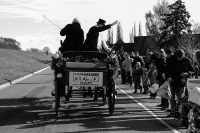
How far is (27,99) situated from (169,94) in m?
5.96

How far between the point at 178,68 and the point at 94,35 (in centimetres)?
272

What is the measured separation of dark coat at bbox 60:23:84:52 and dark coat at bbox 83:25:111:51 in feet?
0.73

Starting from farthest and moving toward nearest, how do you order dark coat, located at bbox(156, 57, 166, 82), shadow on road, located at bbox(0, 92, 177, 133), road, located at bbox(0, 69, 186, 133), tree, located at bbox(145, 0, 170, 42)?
tree, located at bbox(145, 0, 170, 42)
dark coat, located at bbox(156, 57, 166, 82)
shadow on road, located at bbox(0, 92, 177, 133)
road, located at bbox(0, 69, 186, 133)

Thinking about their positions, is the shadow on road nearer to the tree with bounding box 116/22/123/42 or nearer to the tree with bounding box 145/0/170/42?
the tree with bounding box 145/0/170/42

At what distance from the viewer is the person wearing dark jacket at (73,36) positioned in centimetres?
1104

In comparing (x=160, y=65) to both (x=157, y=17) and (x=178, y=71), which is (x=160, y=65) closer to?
(x=178, y=71)

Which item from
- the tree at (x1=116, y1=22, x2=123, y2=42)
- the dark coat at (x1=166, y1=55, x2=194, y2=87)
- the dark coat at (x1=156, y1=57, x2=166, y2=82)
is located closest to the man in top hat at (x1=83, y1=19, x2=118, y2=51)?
the dark coat at (x1=166, y1=55, x2=194, y2=87)

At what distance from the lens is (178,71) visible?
32.6ft

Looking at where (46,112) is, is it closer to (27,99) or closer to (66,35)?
(66,35)

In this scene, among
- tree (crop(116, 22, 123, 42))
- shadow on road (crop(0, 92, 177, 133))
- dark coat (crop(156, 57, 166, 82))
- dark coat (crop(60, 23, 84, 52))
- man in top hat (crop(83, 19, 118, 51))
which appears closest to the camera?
shadow on road (crop(0, 92, 177, 133))

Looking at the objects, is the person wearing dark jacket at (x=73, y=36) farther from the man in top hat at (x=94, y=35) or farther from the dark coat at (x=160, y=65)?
the dark coat at (x=160, y=65)

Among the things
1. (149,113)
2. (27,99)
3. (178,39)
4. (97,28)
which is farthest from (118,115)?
(178,39)

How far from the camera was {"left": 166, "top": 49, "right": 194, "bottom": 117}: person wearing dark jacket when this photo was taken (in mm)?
9859

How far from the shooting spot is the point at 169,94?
35.3 feet
